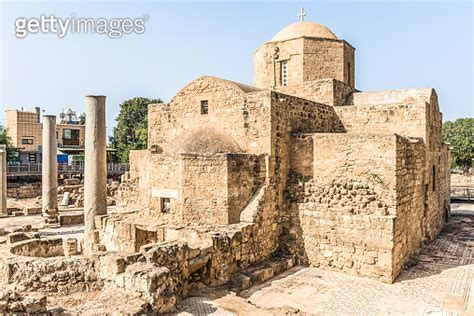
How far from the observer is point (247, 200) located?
9516mm

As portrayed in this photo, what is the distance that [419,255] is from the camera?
1048 cm

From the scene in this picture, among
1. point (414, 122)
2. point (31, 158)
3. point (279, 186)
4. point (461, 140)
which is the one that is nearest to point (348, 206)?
point (279, 186)

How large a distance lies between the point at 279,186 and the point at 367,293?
11.5 feet

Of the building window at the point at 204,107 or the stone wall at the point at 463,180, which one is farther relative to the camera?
the stone wall at the point at 463,180

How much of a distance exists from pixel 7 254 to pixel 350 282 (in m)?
7.46

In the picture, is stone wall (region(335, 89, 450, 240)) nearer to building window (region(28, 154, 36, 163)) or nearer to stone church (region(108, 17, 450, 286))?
stone church (region(108, 17, 450, 286))

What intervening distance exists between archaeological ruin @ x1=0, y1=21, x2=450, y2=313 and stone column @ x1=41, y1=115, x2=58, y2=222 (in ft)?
18.0

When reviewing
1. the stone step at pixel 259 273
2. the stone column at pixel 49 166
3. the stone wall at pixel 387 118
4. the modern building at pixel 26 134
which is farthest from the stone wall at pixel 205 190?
the modern building at pixel 26 134

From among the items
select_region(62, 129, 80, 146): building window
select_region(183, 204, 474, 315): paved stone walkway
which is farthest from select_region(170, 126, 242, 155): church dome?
select_region(62, 129, 80, 146): building window

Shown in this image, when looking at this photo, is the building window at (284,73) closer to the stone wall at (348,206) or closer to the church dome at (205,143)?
the church dome at (205,143)

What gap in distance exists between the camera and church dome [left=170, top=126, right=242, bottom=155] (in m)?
9.90

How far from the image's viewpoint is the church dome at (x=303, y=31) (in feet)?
48.4

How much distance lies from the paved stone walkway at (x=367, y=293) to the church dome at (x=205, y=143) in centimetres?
363

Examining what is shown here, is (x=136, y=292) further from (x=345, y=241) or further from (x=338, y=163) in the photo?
(x=338, y=163)
